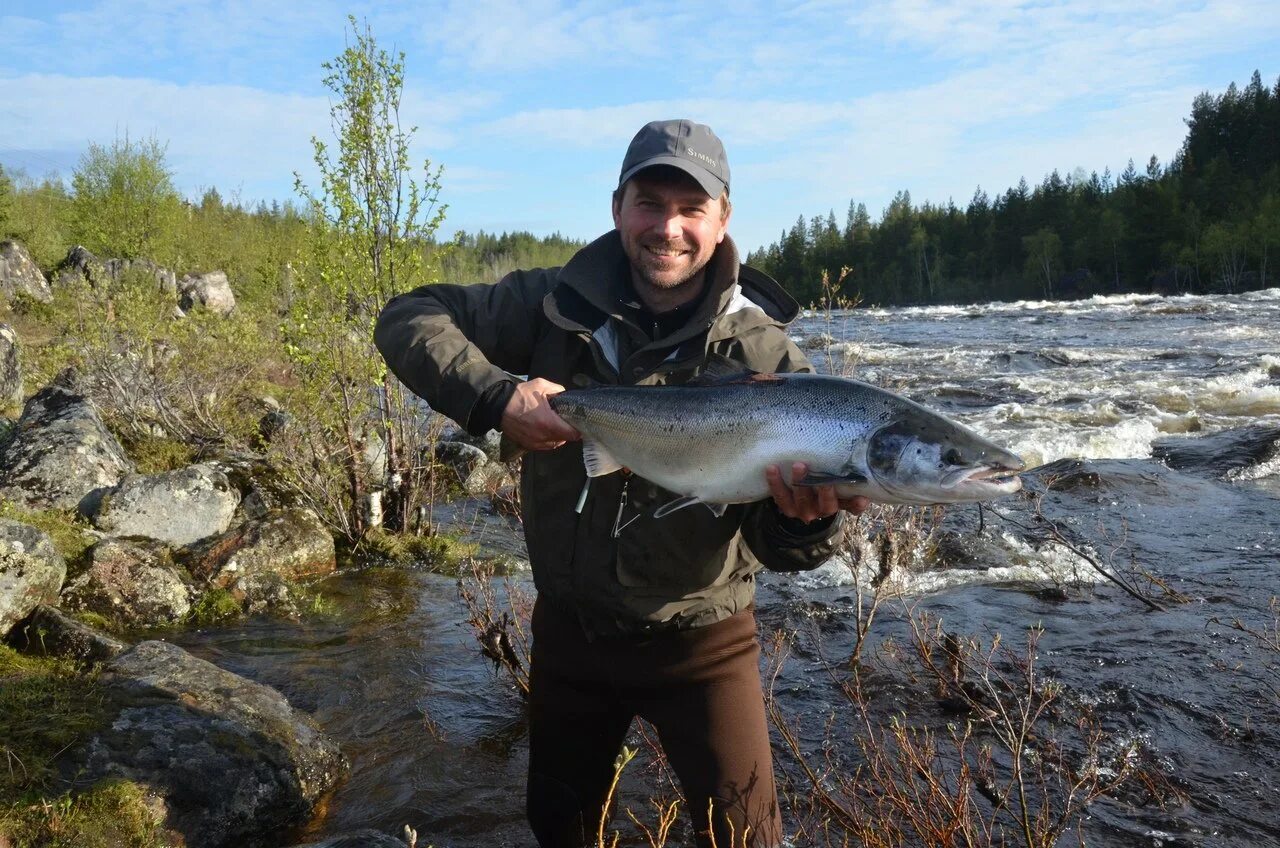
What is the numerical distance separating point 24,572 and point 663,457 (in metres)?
5.41

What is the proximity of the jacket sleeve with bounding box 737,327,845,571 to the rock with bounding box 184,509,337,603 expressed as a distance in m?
6.15

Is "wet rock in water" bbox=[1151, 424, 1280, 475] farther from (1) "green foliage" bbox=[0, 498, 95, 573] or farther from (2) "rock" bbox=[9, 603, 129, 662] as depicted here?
(1) "green foliage" bbox=[0, 498, 95, 573]

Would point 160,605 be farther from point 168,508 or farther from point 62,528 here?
point 168,508

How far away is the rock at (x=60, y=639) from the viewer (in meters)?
5.54

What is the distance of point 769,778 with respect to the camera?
3041 mm

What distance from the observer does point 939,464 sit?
2.58 m

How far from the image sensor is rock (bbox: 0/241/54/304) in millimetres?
28188

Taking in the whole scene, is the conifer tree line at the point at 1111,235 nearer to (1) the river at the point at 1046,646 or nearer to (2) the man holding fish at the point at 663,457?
(1) the river at the point at 1046,646

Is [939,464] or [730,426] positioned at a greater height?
[730,426]

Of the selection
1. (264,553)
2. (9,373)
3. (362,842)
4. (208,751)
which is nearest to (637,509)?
(362,842)

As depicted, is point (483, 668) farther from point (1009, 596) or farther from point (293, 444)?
point (1009, 596)

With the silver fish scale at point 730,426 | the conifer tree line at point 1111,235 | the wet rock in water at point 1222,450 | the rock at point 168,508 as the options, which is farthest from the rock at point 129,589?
the conifer tree line at point 1111,235

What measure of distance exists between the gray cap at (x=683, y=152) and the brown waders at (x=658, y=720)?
1654mm

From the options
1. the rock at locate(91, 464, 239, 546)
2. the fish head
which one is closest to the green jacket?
the fish head
